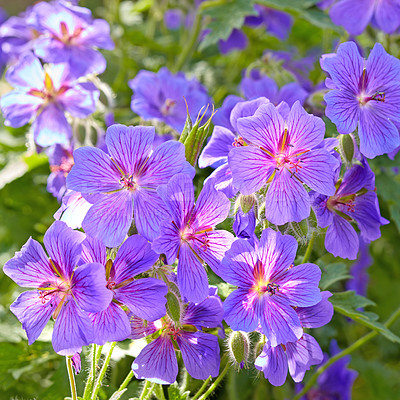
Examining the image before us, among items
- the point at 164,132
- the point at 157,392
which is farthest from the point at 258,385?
the point at 164,132

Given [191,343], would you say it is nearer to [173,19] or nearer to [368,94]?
[368,94]

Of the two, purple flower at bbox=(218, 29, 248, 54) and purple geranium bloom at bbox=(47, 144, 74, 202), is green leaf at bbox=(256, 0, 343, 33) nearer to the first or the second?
purple flower at bbox=(218, 29, 248, 54)

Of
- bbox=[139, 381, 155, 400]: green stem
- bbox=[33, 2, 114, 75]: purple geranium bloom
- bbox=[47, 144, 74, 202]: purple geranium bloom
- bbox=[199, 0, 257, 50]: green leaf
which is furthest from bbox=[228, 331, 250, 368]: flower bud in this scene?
bbox=[199, 0, 257, 50]: green leaf

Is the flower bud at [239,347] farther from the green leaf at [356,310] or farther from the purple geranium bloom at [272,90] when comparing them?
the purple geranium bloom at [272,90]

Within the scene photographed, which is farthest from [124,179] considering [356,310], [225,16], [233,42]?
[233,42]

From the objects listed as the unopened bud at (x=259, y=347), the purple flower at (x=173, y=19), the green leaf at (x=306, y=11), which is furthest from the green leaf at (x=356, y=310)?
the purple flower at (x=173, y=19)

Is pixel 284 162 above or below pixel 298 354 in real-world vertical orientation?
above

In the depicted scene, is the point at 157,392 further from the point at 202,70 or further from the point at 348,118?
the point at 202,70
